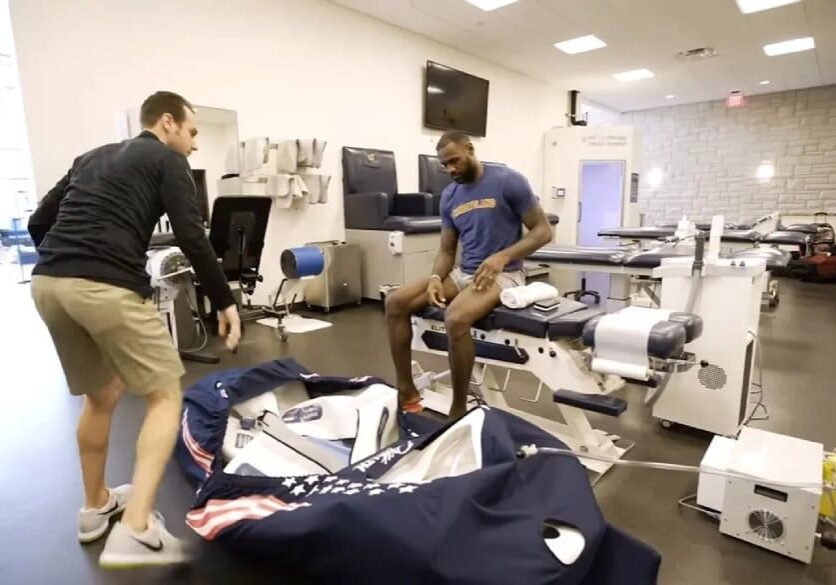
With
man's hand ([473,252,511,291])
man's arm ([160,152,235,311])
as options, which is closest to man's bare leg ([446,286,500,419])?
man's hand ([473,252,511,291])

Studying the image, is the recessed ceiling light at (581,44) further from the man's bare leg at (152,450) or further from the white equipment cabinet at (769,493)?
the man's bare leg at (152,450)

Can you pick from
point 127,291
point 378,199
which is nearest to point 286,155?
point 378,199

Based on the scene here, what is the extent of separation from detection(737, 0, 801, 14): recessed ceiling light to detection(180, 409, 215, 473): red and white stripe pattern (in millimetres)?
6325

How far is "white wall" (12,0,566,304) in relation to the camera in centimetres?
348

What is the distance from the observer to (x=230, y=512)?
1.26 m

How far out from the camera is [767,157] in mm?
9125

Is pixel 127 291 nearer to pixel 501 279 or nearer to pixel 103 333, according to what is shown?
pixel 103 333

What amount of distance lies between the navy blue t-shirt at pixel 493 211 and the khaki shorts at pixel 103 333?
1.44 metres

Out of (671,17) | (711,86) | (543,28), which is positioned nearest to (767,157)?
(711,86)

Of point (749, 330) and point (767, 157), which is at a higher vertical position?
point (767, 157)

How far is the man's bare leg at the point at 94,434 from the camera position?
Result: 5.08 ft

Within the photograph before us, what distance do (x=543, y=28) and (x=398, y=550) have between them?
6245 millimetres

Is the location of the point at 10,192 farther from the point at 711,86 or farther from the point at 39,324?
the point at 711,86

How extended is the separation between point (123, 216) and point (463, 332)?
4.18 ft
